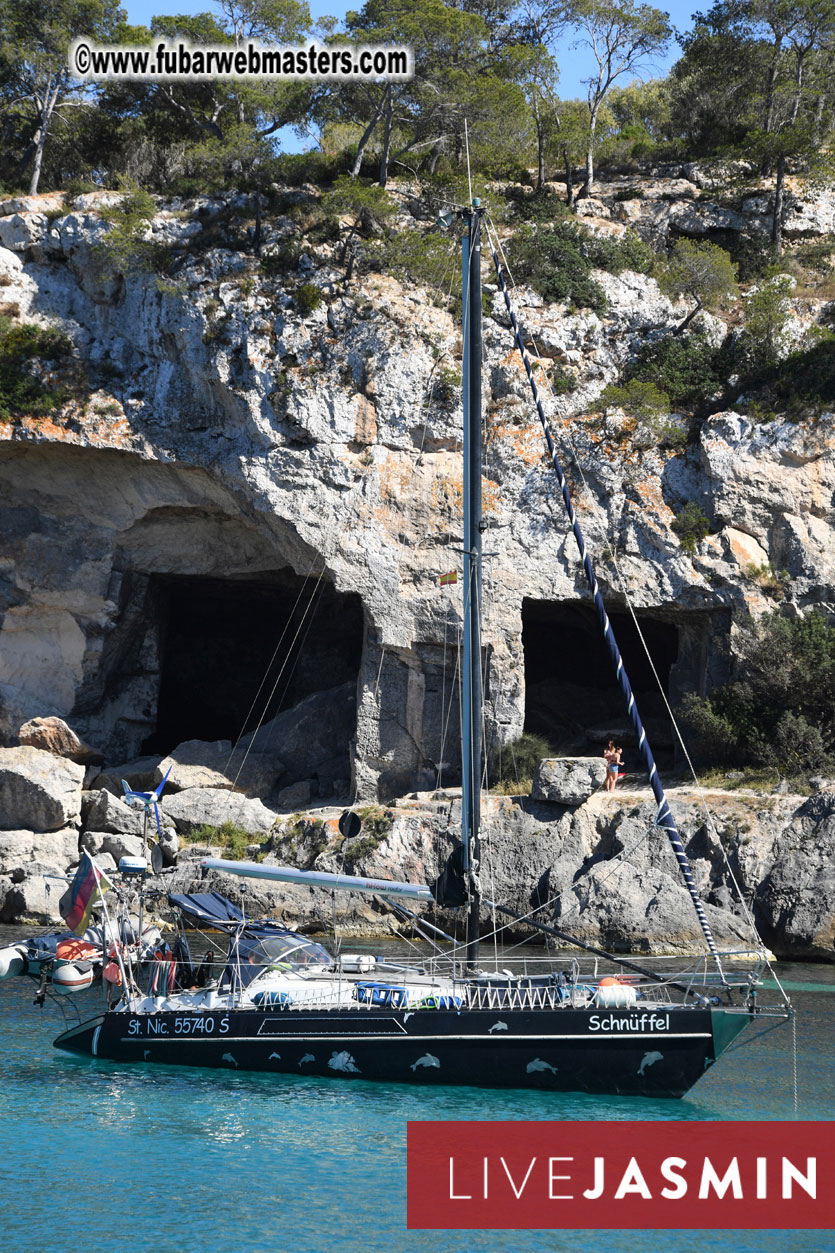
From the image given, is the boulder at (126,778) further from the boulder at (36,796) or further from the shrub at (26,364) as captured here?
the shrub at (26,364)

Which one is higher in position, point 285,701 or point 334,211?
point 334,211

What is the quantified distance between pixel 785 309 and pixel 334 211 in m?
13.1

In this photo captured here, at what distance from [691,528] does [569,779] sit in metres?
7.85

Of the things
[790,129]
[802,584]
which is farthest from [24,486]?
[790,129]

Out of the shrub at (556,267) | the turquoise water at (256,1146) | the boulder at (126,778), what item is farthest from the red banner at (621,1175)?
the shrub at (556,267)

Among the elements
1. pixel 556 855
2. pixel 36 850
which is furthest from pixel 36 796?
pixel 556 855

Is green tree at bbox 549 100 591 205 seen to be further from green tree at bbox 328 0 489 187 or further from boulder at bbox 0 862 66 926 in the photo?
boulder at bbox 0 862 66 926

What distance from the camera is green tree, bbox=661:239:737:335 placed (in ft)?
106

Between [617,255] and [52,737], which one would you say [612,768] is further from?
[617,255]

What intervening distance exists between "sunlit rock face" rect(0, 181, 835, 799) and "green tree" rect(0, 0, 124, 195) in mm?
5515

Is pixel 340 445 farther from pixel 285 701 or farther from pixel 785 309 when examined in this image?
pixel 785 309

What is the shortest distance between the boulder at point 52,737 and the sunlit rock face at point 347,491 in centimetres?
68

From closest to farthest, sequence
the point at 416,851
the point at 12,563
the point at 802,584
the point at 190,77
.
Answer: the point at 416,851, the point at 802,584, the point at 12,563, the point at 190,77

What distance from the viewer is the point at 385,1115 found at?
13.4 m
